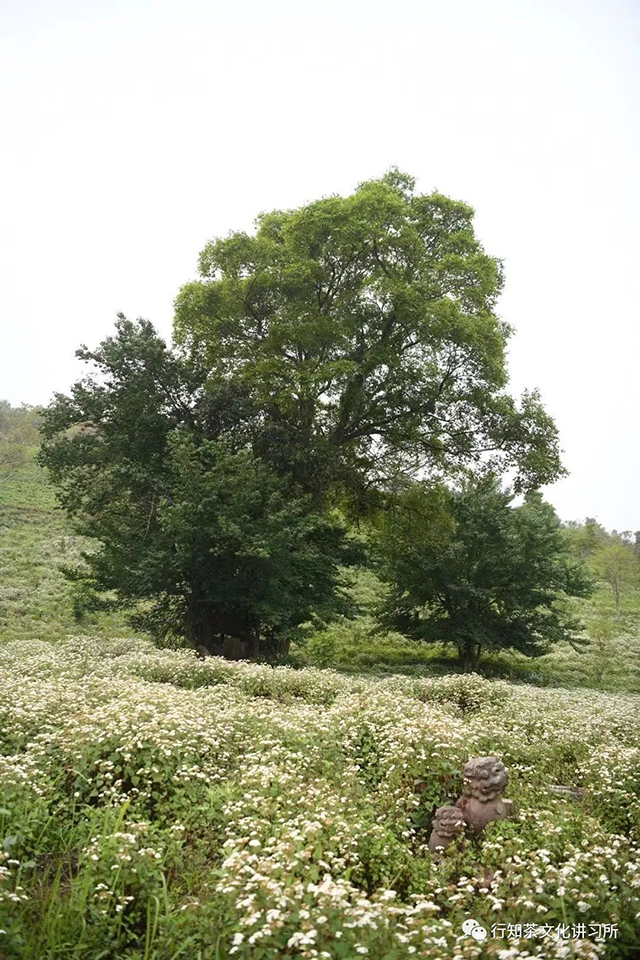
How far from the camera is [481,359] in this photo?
20.2m

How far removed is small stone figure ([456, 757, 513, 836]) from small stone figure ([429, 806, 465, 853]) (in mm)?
191

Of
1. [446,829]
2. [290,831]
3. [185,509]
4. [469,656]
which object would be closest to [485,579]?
[469,656]

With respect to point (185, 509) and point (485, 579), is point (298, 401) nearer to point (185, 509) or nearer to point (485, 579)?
point (185, 509)

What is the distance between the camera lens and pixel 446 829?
233 inches

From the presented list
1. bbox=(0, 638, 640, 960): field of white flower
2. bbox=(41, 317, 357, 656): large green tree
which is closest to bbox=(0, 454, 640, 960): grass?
bbox=(0, 638, 640, 960): field of white flower

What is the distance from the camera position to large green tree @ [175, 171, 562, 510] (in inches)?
769

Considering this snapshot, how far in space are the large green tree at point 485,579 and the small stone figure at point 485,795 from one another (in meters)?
17.8

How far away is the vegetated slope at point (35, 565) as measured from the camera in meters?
25.3

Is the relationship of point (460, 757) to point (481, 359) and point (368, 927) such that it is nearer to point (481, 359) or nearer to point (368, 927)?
point (368, 927)

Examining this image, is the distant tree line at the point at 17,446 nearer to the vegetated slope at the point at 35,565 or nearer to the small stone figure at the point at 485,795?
the vegetated slope at the point at 35,565

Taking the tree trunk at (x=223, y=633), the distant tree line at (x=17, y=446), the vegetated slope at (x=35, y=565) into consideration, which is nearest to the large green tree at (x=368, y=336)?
the tree trunk at (x=223, y=633)

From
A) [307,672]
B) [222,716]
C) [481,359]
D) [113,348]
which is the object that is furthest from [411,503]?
[222,716]

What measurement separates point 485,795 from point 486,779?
0.49 feet

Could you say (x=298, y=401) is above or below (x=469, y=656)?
above
